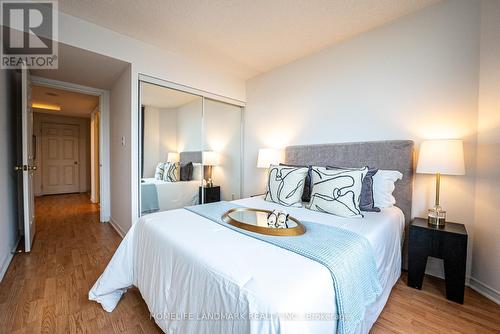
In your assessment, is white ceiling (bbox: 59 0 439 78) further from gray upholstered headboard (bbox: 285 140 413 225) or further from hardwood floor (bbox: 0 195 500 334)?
hardwood floor (bbox: 0 195 500 334)

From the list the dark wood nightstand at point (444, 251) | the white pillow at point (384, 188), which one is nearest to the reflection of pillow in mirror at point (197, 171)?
the white pillow at point (384, 188)

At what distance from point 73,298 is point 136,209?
1114 millimetres

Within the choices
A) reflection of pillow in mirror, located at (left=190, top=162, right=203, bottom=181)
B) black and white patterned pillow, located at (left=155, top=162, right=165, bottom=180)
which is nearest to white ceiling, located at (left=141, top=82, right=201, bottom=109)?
black and white patterned pillow, located at (left=155, top=162, right=165, bottom=180)

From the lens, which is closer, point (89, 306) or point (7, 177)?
point (89, 306)

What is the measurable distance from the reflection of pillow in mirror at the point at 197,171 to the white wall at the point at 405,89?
1398 millimetres

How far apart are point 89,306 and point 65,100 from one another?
4.55 metres

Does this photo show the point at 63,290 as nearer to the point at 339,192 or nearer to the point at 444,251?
the point at 339,192

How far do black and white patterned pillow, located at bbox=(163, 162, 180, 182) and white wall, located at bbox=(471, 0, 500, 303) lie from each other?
3.26 m

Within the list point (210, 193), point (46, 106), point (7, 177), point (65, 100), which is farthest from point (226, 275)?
point (46, 106)

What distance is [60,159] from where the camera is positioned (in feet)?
20.1

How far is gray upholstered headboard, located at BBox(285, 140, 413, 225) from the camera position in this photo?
2.08 meters

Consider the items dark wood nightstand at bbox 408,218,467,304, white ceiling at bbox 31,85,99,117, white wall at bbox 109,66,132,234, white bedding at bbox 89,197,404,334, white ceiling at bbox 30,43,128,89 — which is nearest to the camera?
white bedding at bbox 89,197,404,334

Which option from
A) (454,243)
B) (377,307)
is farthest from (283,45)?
(377,307)

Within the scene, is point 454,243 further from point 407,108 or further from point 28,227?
point 28,227
